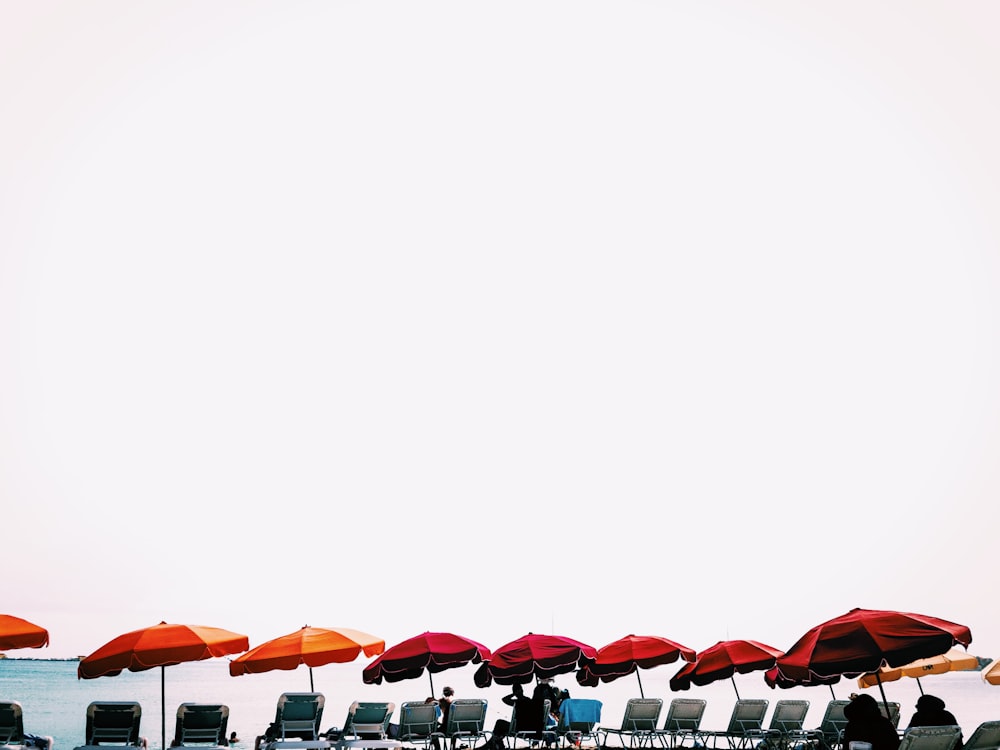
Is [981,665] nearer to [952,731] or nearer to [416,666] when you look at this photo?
[952,731]

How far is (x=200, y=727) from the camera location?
533 inches

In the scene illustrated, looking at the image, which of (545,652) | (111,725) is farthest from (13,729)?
(545,652)

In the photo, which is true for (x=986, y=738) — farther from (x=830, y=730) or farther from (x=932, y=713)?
(x=830, y=730)

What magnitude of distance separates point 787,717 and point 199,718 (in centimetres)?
984

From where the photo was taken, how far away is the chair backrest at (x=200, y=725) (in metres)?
13.4

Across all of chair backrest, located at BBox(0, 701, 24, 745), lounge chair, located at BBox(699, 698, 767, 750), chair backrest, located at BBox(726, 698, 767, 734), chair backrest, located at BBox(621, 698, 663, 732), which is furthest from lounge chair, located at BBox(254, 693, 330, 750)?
chair backrest, located at BBox(726, 698, 767, 734)

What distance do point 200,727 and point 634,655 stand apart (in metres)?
7.36

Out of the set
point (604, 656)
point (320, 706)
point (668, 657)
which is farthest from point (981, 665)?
point (320, 706)

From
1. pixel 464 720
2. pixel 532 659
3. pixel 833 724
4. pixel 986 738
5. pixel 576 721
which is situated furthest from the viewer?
pixel 576 721

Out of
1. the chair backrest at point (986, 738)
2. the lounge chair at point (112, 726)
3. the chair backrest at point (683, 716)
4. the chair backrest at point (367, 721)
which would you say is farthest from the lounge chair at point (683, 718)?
the lounge chair at point (112, 726)

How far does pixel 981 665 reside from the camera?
1605 cm

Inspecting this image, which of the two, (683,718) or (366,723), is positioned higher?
(366,723)

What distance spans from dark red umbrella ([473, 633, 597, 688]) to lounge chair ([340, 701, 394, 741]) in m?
2.04

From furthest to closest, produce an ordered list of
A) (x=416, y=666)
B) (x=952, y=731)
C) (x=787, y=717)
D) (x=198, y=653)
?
(x=787, y=717)
(x=416, y=666)
(x=198, y=653)
(x=952, y=731)
